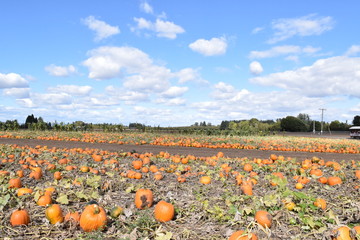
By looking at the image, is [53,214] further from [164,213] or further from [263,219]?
[263,219]

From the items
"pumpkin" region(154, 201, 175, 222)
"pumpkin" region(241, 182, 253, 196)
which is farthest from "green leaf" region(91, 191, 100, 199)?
"pumpkin" region(241, 182, 253, 196)

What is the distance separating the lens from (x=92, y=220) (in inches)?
162

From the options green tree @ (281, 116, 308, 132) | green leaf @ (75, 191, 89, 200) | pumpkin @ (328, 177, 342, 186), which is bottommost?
green leaf @ (75, 191, 89, 200)

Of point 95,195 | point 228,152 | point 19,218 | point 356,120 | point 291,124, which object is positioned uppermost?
point 356,120

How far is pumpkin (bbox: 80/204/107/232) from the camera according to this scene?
4.11 meters

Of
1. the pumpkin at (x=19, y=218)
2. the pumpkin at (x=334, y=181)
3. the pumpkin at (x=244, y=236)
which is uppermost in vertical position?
the pumpkin at (x=334, y=181)

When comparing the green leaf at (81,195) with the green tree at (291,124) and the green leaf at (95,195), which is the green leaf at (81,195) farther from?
the green tree at (291,124)

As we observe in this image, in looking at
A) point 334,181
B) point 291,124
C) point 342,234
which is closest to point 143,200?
point 342,234

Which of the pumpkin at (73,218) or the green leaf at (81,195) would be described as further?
the green leaf at (81,195)

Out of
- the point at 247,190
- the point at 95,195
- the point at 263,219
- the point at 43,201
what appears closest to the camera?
the point at 263,219

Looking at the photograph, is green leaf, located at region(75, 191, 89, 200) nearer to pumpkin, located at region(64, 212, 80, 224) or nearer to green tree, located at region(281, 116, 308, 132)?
pumpkin, located at region(64, 212, 80, 224)

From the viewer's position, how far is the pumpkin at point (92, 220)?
4.11 metres

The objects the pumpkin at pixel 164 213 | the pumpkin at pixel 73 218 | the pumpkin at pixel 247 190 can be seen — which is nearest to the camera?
the pumpkin at pixel 73 218

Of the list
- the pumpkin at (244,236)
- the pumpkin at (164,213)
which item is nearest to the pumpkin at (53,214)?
the pumpkin at (164,213)
